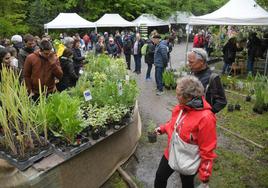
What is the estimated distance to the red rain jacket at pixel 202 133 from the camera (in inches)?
100

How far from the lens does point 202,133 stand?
2.55 m

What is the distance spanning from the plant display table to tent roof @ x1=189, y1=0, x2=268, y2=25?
23.3 ft

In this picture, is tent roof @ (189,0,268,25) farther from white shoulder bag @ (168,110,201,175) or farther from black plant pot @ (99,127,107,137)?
white shoulder bag @ (168,110,201,175)

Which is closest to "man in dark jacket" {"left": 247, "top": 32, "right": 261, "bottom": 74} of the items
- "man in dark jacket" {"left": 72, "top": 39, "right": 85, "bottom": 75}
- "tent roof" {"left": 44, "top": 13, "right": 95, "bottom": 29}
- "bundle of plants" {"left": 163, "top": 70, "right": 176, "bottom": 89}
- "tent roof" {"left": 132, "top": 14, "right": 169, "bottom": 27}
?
"bundle of plants" {"left": 163, "top": 70, "right": 176, "bottom": 89}

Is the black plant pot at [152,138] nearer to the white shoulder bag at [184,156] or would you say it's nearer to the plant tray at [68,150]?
the plant tray at [68,150]

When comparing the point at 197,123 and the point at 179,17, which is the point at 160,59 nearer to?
the point at 197,123

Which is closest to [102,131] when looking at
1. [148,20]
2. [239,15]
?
[239,15]

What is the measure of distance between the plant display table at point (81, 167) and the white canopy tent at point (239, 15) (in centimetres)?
709

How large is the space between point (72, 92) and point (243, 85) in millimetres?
6135

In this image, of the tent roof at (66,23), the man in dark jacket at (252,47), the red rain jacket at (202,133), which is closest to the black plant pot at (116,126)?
the red rain jacket at (202,133)

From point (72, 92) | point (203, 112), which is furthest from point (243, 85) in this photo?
point (203, 112)

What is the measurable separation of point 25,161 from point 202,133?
A: 68.7 inches

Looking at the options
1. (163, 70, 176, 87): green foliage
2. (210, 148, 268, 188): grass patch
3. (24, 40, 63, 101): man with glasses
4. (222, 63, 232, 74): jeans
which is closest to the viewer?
(210, 148, 268, 188): grass patch

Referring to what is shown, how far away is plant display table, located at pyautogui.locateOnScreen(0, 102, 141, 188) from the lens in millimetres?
2803
